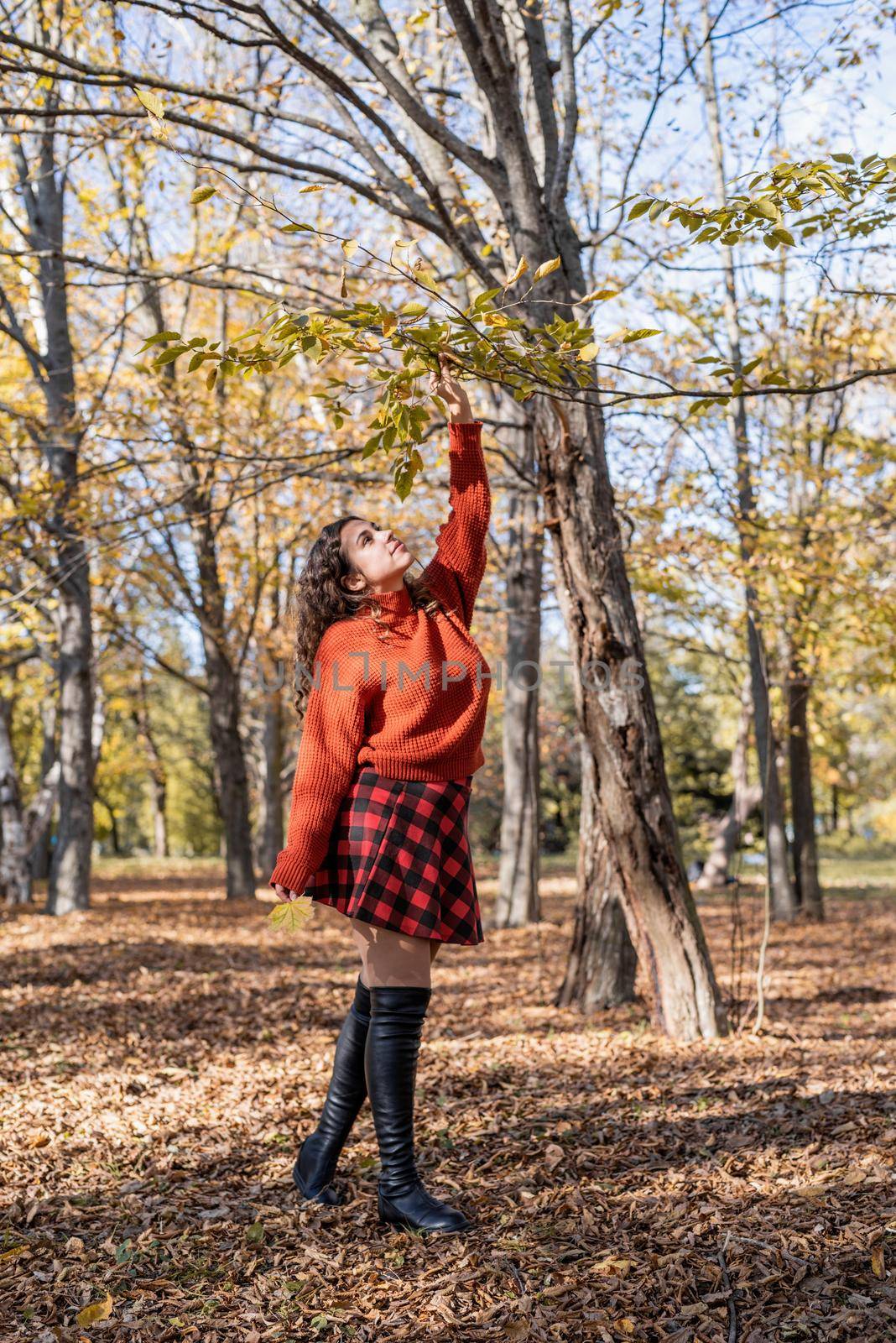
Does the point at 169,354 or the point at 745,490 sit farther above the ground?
the point at 745,490

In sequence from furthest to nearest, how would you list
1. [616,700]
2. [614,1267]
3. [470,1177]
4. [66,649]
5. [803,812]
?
[803,812], [66,649], [616,700], [470,1177], [614,1267]

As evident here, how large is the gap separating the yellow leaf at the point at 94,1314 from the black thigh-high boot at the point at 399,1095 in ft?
2.24

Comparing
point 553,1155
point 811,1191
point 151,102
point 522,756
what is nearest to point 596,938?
point 553,1155

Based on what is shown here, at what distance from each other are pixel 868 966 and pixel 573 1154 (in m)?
4.98

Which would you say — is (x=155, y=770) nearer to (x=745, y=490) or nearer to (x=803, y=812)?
(x=803, y=812)

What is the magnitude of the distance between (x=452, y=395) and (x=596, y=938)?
318 cm

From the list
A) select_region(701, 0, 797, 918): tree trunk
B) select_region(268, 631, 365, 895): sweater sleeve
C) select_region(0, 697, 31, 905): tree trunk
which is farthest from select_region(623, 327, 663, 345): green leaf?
select_region(0, 697, 31, 905): tree trunk

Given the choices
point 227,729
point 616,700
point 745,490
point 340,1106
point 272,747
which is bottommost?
point 340,1106

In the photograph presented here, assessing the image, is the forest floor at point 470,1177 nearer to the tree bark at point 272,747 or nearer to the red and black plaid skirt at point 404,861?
the red and black plaid skirt at point 404,861

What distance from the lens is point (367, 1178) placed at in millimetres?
2949

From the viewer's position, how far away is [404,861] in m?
2.48

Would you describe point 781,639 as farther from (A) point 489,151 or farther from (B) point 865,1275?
(B) point 865,1275

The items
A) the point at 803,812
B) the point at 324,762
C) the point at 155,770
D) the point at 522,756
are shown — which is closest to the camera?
the point at 324,762

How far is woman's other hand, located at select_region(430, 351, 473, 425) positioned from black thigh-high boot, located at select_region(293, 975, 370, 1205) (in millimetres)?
1514
